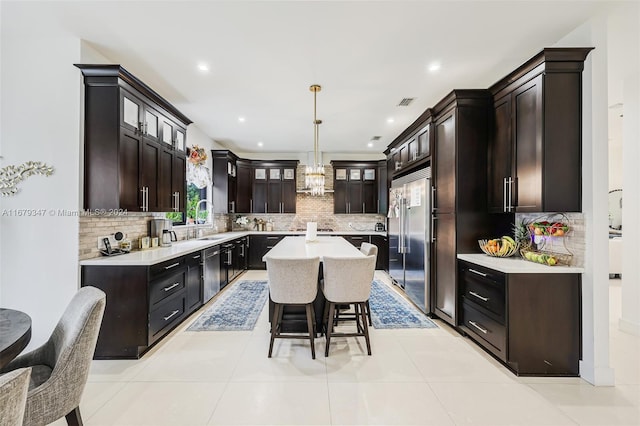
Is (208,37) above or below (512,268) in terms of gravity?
above

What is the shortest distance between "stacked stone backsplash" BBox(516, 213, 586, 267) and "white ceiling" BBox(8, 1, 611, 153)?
1616 millimetres

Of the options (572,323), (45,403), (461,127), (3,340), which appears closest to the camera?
(3,340)

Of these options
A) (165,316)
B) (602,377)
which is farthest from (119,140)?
(602,377)

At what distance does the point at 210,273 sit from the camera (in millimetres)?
4336

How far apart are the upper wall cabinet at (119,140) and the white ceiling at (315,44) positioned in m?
0.35

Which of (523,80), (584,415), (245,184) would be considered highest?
(523,80)

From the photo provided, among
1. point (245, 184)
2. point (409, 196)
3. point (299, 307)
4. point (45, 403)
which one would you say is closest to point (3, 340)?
point (45, 403)

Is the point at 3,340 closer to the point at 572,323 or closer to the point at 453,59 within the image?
the point at 572,323

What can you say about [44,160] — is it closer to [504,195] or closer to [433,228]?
[433,228]

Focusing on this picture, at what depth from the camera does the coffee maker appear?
3.80m

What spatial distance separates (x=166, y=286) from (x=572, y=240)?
3896mm

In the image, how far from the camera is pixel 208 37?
8.46ft

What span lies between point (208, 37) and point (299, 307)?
2757mm

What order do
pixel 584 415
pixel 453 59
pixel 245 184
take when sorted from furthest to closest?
pixel 245 184
pixel 453 59
pixel 584 415
